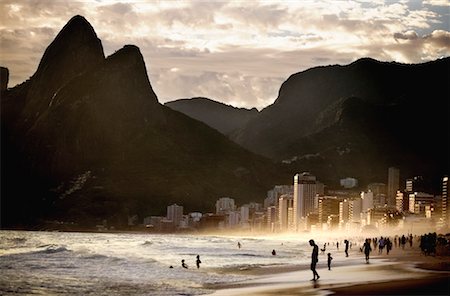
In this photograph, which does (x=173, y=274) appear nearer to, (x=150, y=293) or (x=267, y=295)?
(x=150, y=293)

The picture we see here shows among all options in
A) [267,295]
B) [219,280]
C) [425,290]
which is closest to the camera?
[425,290]

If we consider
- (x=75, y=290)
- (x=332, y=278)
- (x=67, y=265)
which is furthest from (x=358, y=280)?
(x=67, y=265)

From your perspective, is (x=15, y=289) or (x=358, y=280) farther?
(x=15, y=289)

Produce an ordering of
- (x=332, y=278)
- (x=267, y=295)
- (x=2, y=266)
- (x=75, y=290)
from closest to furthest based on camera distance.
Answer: (x=267, y=295)
(x=332, y=278)
(x=75, y=290)
(x=2, y=266)

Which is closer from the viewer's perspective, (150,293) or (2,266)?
(150,293)

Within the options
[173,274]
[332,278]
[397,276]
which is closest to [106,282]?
[173,274]

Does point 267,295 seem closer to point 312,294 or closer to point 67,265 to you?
point 312,294

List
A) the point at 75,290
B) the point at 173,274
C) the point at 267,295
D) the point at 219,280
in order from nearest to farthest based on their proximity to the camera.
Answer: the point at 267,295, the point at 75,290, the point at 219,280, the point at 173,274

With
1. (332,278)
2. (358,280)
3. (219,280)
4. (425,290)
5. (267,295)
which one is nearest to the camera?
(425,290)

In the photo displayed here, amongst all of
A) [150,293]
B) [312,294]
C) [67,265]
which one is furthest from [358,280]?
[67,265]
